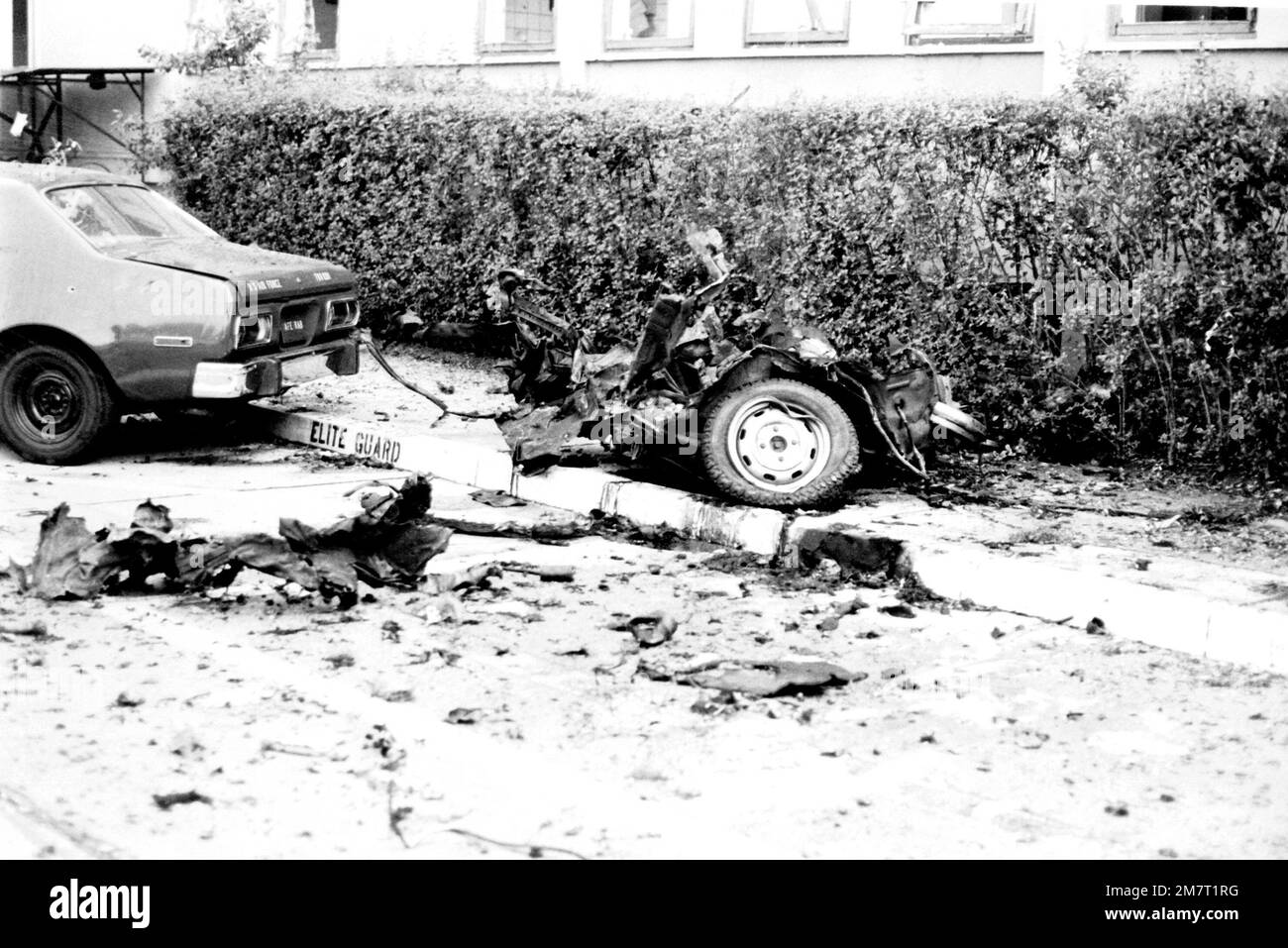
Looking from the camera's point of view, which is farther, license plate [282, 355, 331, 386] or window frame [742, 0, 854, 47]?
window frame [742, 0, 854, 47]

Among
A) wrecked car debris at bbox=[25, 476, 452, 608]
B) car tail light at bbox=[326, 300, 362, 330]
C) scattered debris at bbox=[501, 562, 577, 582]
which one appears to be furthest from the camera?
car tail light at bbox=[326, 300, 362, 330]

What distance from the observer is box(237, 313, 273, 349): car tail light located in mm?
9492

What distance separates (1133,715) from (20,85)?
2236 centimetres

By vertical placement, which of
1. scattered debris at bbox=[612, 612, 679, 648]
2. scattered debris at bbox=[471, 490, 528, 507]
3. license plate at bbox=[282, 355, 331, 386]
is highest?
license plate at bbox=[282, 355, 331, 386]

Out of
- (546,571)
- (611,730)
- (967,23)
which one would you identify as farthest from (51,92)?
(611,730)

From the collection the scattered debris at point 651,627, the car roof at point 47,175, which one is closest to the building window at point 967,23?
the car roof at point 47,175

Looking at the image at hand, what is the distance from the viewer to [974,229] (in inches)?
357

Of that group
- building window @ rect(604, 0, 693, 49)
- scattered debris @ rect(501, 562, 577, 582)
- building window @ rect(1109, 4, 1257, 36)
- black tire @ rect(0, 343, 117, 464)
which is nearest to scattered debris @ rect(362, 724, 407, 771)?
scattered debris @ rect(501, 562, 577, 582)

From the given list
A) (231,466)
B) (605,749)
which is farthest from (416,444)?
(605,749)

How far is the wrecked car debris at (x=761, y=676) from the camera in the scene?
17.7 ft

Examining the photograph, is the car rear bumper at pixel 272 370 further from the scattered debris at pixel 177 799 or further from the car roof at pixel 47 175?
the scattered debris at pixel 177 799

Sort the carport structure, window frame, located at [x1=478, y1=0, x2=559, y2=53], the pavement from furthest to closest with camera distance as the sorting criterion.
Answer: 1. the carport structure
2. window frame, located at [x1=478, y1=0, x2=559, y2=53]
3. the pavement

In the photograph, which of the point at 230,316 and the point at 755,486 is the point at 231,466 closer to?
the point at 230,316
